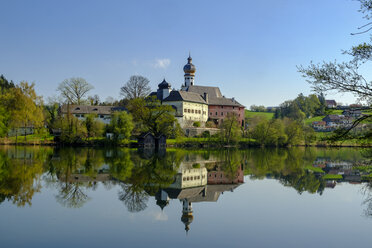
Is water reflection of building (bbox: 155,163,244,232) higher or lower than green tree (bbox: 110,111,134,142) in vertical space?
lower

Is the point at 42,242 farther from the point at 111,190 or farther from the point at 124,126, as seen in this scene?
the point at 124,126

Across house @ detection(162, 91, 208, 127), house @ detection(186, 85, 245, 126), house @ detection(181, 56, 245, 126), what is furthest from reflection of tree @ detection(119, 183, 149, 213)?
house @ detection(186, 85, 245, 126)

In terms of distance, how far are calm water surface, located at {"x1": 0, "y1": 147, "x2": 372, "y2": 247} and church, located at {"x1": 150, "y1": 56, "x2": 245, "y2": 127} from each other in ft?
143

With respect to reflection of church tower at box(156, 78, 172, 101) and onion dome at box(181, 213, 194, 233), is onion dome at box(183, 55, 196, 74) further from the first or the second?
onion dome at box(181, 213, 194, 233)

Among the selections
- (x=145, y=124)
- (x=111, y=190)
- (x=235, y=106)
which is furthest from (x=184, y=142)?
(x=111, y=190)

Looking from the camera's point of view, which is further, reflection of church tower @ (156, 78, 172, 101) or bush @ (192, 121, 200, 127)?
reflection of church tower @ (156, 78, 172, 101)

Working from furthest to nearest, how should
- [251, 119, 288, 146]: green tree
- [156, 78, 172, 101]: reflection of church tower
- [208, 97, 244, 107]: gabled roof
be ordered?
1. [208, 97, 244, 107]: gabled roof
2. [156, 78, 172, 101]: reflection of church tower
3. [251, 119, 288, 146]: green tree

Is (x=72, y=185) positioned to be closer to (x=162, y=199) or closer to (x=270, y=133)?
(x=162, y=199)

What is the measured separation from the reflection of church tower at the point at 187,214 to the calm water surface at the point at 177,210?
0.03 m

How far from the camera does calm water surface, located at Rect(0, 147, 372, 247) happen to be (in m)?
8.25

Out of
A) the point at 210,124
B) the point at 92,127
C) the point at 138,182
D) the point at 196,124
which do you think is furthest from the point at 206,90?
the point at 138,182

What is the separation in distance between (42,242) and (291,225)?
638cm

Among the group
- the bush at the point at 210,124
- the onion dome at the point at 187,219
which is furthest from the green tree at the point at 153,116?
the onion dome at the point at 187,219

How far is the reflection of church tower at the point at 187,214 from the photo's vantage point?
31.6ft
